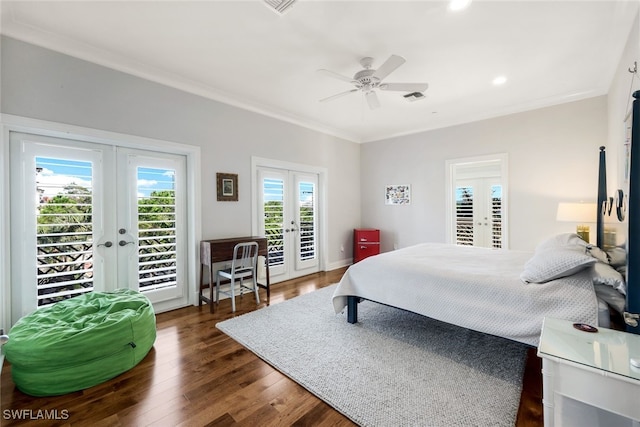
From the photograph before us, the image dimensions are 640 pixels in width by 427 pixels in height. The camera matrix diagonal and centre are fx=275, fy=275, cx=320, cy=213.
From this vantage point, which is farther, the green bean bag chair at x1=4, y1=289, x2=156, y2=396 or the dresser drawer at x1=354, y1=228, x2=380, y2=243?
the dresser drawer at x1=354, y1=228, x2=380, y2=243

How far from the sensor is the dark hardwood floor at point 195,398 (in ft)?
5.38

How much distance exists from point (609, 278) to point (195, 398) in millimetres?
2795

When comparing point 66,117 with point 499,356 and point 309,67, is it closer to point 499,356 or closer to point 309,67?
point 309,67

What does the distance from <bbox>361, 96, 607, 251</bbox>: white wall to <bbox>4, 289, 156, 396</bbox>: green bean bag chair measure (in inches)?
180

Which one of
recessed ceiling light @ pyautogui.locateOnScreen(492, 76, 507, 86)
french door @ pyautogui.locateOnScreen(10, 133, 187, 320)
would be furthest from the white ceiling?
french door @ pyautogui.locateOnScreen(10, 133, 187, 320)

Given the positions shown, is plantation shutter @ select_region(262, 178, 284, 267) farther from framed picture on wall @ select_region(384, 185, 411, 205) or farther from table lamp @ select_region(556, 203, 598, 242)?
table lamp @ select_region(556, 203, 598, 242)

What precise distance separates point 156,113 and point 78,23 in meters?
0.99

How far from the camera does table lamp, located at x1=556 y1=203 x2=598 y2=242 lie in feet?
11.0

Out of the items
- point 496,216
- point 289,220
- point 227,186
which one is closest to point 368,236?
point 289,220

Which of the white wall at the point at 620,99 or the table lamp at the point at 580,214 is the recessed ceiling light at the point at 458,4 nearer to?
the white wall at the point at 620,99

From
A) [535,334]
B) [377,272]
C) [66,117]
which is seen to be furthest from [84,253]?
[535,334]

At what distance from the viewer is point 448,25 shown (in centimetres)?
234

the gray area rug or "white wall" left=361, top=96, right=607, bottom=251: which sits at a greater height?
"white wall" left=361, top=96, right=607, bottom=251

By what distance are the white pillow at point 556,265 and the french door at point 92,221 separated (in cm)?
365
